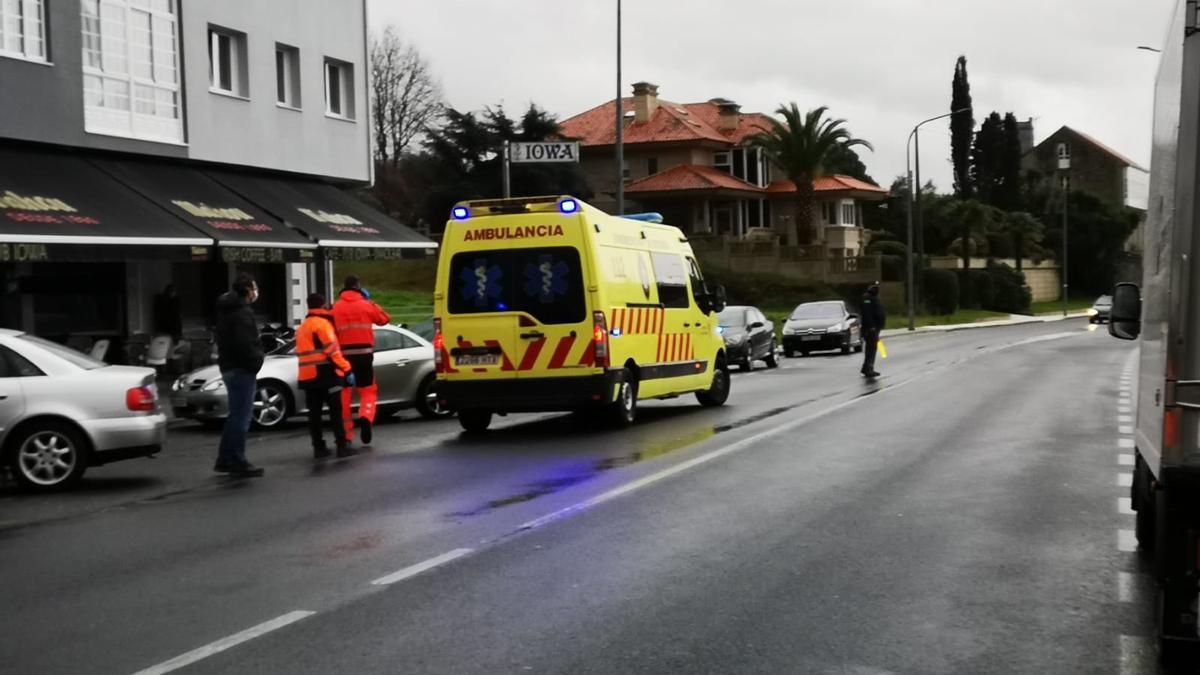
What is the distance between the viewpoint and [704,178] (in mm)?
71750

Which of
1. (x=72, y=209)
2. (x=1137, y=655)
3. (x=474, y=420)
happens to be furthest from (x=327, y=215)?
(x=1137, y=655)

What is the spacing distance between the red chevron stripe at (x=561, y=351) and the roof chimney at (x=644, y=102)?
63.7 metres

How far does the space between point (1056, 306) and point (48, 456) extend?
84871mm

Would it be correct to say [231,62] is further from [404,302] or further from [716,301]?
[404,302]

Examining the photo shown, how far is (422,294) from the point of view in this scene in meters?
62.2

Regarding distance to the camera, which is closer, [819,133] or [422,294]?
[422,294]

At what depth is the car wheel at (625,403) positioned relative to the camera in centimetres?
1573

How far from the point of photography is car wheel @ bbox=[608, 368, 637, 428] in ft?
51.6

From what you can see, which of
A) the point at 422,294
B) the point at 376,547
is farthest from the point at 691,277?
the point at 422,294

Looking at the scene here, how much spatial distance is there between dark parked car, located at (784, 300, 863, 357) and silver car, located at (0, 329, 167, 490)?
2676cm

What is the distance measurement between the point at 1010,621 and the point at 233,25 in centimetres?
2379

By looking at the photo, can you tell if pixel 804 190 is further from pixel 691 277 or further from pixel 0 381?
pixel 0 381

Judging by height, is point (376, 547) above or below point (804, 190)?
below

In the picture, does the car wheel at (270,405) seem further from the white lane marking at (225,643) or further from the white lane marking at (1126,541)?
the white lane marking at (1126,541)
